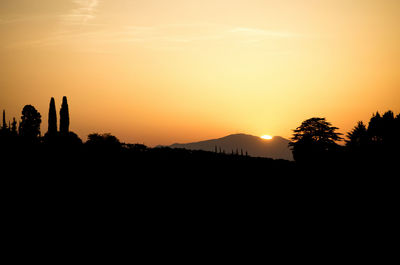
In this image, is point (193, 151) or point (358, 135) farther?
point (358, 135)

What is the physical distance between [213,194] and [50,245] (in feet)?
42.3

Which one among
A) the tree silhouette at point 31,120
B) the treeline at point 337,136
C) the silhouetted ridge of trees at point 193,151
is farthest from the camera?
the tree silhouette at point 31,120

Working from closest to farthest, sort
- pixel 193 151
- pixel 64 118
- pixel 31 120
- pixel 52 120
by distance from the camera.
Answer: pixel 193 151, pixel 52 120, pixel 64 118, pixel 31 120

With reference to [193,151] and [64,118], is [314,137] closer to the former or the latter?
[193,151]

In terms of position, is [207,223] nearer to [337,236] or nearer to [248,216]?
[248,216]

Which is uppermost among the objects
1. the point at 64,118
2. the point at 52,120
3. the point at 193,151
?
the point at 64,118

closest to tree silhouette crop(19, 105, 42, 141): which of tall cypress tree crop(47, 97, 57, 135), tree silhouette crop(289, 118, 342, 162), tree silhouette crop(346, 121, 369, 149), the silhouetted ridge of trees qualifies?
the silhouetted ridge of trees

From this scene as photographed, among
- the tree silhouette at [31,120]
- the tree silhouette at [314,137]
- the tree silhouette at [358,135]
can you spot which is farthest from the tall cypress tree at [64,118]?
the tree silhouette at [358,135]

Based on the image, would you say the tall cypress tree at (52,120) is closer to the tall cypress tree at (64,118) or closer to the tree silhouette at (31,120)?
the tall cypress tree at (64,118)

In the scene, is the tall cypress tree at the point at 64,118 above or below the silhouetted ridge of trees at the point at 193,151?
above

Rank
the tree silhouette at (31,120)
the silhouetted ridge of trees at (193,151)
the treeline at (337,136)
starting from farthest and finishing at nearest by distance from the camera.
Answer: the tree silhouette at (31,120) < the treeline at (337,136) < the silhouetted ridge of trees at (193,151)

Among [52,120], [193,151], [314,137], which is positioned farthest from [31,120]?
[314,137]

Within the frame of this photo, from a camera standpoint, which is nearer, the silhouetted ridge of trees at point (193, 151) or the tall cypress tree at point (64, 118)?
the silhouetted ridge of trees at point (193, 151)

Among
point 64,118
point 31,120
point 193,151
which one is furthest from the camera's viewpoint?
point 31,120
